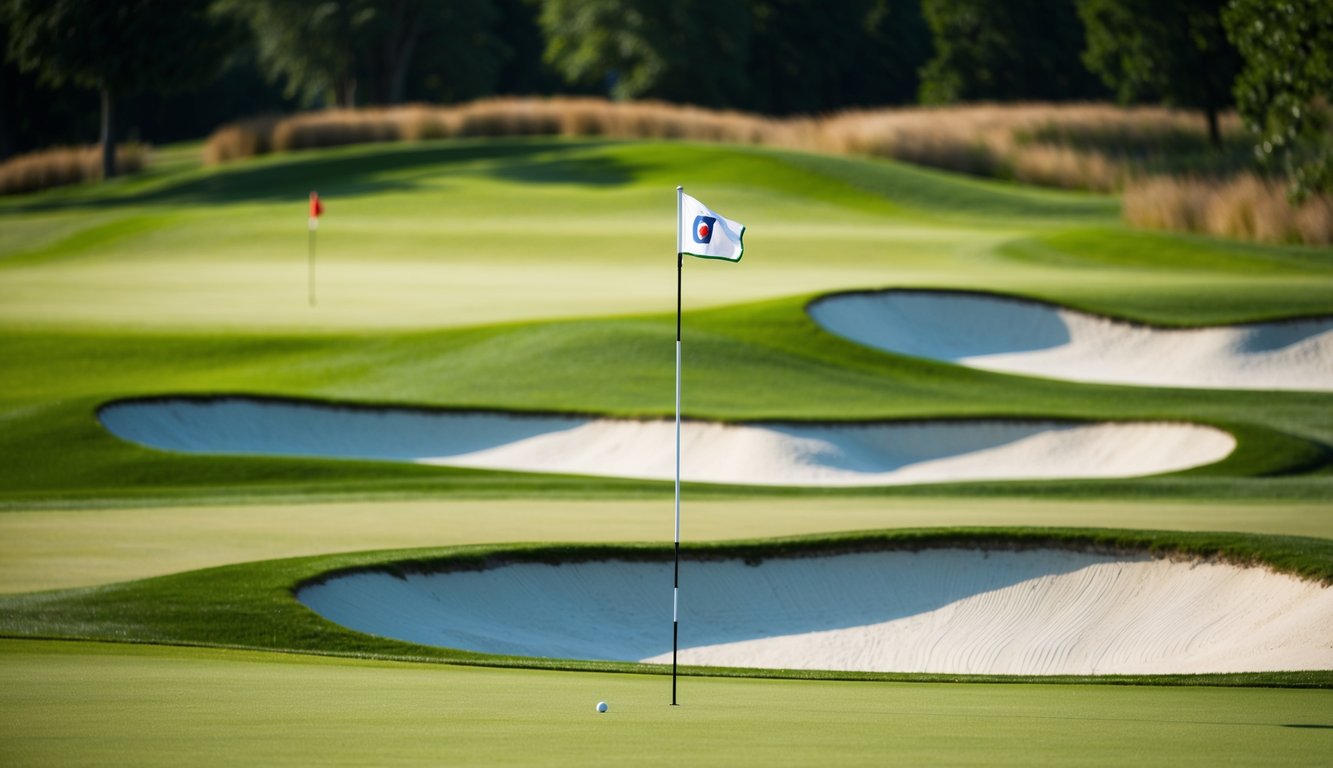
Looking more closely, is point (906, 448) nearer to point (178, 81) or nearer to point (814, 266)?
point (814, 266)

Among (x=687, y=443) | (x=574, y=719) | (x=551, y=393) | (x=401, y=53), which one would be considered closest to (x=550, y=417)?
(x=551, y=393)

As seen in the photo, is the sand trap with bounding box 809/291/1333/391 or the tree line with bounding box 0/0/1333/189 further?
the tree line with bounding box 0/0/1333/189

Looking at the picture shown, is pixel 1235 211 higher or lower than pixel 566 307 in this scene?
higher

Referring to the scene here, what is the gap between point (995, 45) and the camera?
79188 mm

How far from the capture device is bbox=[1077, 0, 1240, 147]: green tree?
52688 millimetres

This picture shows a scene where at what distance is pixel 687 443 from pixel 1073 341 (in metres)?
8.57

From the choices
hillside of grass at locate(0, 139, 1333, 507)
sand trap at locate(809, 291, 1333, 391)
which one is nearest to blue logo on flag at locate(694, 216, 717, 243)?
hillside of grass at locate(0, 139, 1333, 507)

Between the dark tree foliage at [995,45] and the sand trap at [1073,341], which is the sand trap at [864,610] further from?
the dark tree foliage at [995,45]

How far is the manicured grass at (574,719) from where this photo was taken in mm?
6594

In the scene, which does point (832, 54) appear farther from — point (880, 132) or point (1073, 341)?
point (1073, 341)

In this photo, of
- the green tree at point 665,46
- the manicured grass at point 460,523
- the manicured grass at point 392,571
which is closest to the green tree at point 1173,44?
the green tree at point 665,46

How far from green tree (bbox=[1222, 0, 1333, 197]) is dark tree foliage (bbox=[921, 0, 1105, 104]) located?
48951mm

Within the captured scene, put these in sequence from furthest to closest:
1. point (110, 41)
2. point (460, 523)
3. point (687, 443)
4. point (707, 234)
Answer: point (110, 41), point (687, 443), point (460, 523), point (707, 234)

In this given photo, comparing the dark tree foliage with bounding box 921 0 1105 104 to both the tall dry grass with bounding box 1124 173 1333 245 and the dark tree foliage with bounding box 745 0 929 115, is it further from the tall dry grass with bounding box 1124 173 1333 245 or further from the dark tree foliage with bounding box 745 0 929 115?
the tall dry grass with bounding box 1124 173 1333 245
